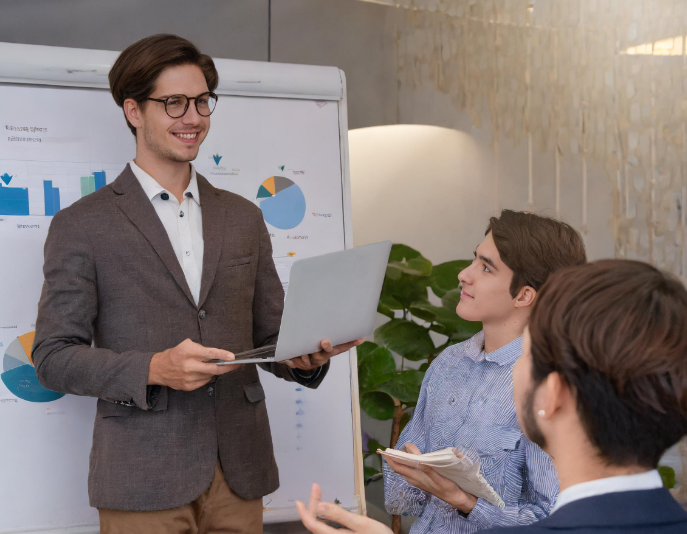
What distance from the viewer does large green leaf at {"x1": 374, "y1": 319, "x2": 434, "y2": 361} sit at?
293 centimetres

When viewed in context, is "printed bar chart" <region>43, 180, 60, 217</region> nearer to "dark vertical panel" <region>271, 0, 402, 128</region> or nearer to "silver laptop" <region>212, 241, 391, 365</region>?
"silver laptop" <region>212, 241, 391, 365</region>

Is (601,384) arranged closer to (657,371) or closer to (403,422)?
(657,371)

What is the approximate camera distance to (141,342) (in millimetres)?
1563

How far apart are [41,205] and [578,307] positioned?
5.87 ft

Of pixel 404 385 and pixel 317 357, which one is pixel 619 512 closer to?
pixel 317 357

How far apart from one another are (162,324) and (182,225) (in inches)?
10.2

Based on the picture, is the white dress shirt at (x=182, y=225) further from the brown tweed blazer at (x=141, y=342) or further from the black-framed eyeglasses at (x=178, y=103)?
the black-framed eyeglasses at (x=178, y=103)

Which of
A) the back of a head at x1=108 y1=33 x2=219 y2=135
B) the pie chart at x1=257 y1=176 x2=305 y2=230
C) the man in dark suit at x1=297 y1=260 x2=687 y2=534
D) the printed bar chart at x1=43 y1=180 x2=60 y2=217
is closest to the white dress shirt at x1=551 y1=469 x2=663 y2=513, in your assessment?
the man in dark suit at x1=297 y1=260 x2=687 y2=534

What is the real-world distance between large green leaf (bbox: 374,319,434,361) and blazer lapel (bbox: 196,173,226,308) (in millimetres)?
1365

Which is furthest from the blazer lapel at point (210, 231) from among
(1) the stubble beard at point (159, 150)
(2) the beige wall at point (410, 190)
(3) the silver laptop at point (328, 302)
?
(2) the beige wall at point (410, 190)

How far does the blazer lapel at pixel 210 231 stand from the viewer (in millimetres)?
1606

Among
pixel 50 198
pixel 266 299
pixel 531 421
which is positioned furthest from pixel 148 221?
pixel 531 421

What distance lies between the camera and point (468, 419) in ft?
4.73

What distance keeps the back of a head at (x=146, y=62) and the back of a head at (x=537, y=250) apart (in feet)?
2.94
